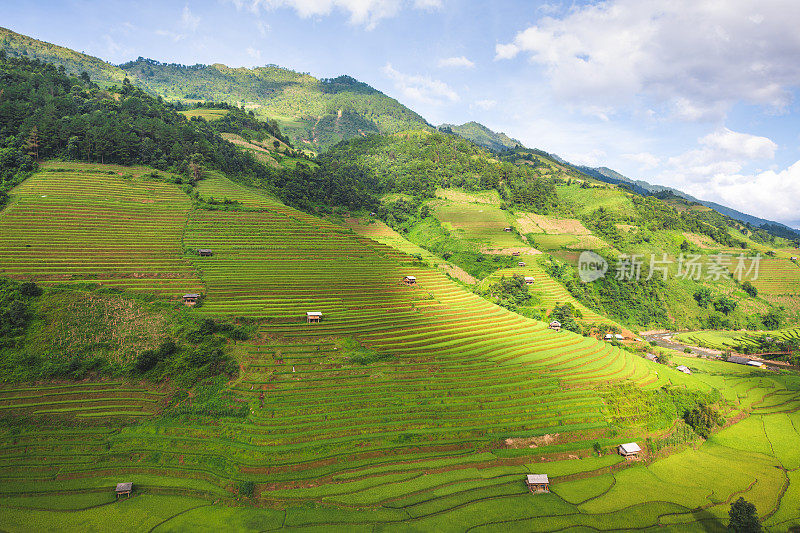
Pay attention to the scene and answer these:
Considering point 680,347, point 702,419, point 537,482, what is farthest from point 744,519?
A: point 680,347

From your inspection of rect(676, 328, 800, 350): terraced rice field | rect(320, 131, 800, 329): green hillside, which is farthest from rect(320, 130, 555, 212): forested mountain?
rect(676, 328, 800, 350): terraced rice field

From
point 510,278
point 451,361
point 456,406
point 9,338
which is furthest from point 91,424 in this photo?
point 510,278

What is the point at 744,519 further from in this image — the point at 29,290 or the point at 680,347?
the point at 29,290

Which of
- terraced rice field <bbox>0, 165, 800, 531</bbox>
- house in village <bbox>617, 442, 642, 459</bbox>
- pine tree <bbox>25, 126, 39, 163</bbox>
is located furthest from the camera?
pine tree <bbox>25, 126, 39, 163</bbox>

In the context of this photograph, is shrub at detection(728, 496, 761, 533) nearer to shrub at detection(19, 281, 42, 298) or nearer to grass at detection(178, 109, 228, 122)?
shrub at detection(19, 281, 42, 298)

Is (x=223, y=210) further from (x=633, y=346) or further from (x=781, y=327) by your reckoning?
(x=781, y=327)

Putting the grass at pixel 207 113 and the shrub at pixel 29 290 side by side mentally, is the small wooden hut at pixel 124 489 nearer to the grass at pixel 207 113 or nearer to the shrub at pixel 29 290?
the shrub at pixel 29 290

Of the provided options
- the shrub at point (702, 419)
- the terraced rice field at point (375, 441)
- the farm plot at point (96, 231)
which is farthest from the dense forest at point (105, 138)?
the shrub at point (702, 419)
